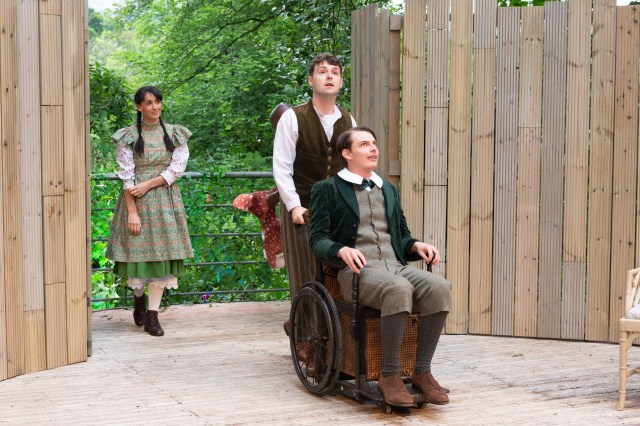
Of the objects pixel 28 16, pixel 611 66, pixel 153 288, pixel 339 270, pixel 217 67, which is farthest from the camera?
pixel 217 67

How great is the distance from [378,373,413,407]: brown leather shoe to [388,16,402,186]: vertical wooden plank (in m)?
2.25

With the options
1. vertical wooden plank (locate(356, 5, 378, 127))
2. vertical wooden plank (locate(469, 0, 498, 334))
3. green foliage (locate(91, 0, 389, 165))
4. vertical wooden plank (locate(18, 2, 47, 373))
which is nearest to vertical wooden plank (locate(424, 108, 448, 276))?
vertical wooden plank (locate(469, 0, 498, 334))

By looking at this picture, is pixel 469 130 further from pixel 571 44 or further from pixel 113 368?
pixel 113 368

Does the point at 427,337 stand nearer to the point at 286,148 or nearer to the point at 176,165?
the point at 286,148

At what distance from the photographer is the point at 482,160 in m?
6.72

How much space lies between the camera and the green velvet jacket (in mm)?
5066

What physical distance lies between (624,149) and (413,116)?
1319 mm

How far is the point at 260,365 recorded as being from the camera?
19.7 ft

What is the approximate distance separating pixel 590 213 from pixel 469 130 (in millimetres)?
914

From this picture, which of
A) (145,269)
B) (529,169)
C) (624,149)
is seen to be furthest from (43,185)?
(624,149)

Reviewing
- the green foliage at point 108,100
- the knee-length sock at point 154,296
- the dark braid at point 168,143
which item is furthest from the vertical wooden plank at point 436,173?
the green foliage at point 108,100

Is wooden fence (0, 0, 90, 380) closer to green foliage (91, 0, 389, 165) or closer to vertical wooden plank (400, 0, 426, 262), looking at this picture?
vertical wooden plank (400, 0, 426, 262)

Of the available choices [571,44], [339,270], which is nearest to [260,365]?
[339,270]

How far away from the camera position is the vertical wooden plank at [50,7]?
5766 mm
